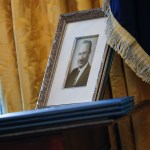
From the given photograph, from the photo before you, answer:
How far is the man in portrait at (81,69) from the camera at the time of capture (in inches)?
43.3

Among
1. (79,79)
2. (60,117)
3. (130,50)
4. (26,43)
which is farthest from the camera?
(26,43)

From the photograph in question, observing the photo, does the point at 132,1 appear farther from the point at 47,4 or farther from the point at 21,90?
the point at 21,90

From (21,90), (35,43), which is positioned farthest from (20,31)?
(21,90)

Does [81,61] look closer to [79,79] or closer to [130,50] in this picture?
[79,79]

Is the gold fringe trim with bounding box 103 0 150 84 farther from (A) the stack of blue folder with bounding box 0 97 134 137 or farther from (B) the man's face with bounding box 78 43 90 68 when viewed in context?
(A) the stack of blue folder with bounding box 0 97 134 137

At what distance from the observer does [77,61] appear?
3.71ft

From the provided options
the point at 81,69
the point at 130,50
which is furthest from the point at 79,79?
the point at 130,50

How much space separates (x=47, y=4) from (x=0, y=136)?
707mm

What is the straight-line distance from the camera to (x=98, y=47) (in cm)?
112

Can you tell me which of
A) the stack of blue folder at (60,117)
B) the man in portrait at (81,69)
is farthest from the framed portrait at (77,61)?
the stack of blue folder at (60,117)

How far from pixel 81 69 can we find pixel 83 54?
6 centimetres

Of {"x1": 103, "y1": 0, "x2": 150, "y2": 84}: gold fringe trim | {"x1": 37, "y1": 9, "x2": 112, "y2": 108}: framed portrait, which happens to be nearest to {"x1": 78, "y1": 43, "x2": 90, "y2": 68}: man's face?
{"x1": 37, "y1": 9, "x2": 112, "y2": 108}: framed portrait

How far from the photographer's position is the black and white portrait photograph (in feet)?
3.62

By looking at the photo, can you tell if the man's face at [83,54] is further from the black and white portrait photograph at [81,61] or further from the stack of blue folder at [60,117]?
the stack of blue folder at [60,117]
